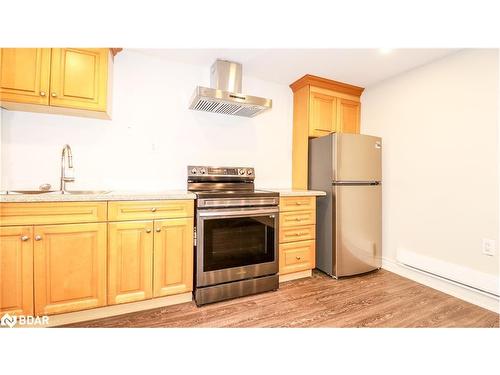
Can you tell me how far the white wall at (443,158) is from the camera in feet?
6.40

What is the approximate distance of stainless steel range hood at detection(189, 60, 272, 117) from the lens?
2.15m

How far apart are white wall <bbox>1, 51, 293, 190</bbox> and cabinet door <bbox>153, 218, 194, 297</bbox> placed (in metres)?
0.71

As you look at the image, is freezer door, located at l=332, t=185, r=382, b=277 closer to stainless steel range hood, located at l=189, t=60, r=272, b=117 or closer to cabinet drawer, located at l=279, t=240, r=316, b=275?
cabinet drawer, located at l=279, t=240, r=316, b=275

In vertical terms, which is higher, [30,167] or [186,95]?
[186,95]

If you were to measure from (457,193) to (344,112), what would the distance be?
1495 millimetres

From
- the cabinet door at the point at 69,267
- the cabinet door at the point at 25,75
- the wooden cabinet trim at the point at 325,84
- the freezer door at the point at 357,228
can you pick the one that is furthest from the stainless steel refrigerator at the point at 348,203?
the cabinet door at the point at 25,75

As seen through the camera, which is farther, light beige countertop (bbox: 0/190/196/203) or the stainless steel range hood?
the stainless steel range hood

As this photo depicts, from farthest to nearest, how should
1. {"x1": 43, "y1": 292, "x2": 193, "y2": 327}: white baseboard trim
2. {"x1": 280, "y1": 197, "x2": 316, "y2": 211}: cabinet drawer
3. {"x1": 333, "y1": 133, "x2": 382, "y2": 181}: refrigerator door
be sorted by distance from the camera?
1. {"x1": 333, "y1": 133, "x2": 382, "y2": 181}: refrigerator door
2. {"x1": 280, "y1": 197, "x2": 316, "y2": 211}: cabinet drawer
3. {"x1": 43, "y1": 292, "x2": 193, "y2": 327}: white baseboard trim

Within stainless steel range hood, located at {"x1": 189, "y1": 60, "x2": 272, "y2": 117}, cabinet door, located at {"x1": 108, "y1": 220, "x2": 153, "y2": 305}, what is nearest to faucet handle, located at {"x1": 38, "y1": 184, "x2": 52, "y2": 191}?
cabinet door, located at {"x1": 108, "y1": 220, "x2": 153, "y2": 305}

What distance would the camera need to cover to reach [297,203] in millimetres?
2406

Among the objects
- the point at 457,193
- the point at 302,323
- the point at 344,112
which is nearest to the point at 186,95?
the point at 344,112

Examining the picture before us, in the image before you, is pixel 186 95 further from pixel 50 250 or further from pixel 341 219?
pixel 341 219

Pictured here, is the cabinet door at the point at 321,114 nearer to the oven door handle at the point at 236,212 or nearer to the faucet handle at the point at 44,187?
the oven door handle at the point at 236,212

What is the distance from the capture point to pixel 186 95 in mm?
2479
